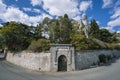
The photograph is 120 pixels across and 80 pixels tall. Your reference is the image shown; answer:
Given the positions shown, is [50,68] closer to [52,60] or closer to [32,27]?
[52,60]

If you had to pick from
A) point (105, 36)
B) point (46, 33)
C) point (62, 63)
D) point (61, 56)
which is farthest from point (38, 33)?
point (105, 36)

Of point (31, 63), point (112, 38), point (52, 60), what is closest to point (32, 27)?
point (31, 63)

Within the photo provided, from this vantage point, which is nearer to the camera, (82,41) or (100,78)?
(100,78)

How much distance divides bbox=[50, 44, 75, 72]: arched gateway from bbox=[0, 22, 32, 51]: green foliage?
10.2 metres

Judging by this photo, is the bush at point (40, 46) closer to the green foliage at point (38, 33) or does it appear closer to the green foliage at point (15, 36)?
the green foliage at point (15, 36)

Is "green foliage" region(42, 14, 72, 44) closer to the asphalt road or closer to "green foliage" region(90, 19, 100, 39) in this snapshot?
the asphalt road

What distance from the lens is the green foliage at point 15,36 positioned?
3022 cm

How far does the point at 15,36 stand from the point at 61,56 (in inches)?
487

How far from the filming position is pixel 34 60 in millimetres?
24344

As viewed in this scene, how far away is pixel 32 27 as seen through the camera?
3631 cm

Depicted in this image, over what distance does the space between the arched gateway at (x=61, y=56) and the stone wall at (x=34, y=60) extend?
0.83 meters

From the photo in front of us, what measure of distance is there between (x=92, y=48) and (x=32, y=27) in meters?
15.4

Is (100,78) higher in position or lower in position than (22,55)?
lower

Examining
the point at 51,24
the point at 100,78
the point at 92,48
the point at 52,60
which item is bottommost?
the point at 100,78
